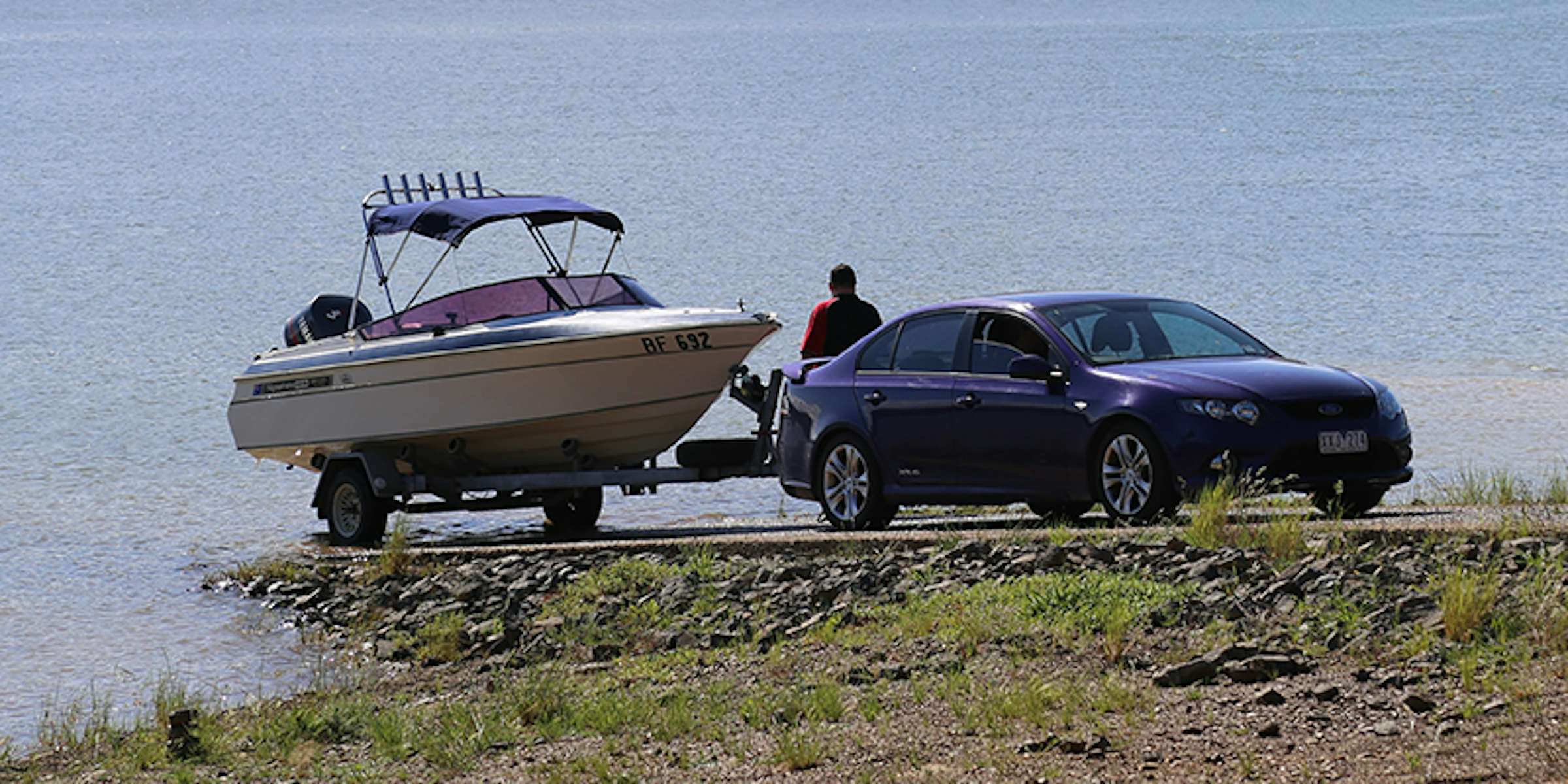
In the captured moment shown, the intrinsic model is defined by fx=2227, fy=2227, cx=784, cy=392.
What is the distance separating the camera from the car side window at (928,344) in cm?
1541

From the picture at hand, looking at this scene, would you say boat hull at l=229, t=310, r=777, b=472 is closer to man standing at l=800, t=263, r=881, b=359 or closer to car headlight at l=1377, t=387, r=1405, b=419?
man standing at l=800, t=263, r=881, b=359

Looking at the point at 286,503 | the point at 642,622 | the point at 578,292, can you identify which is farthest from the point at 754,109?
the point at 642,622

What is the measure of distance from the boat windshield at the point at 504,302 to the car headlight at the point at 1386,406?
772 centimetres

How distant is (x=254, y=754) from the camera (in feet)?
34.2

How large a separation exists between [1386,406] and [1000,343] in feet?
8.51

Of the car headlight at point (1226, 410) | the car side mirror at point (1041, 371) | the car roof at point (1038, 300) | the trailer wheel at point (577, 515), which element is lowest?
the trailer wheel at point (577, 515)

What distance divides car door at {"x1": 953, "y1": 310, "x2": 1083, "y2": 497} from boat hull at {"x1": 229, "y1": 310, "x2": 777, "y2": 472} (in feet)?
13.4

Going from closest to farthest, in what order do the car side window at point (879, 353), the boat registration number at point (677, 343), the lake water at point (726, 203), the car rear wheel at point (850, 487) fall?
the car rear wheel at point (850, 487) < the car side window at point (879, 353) < the boat registration number at point (677, 343) < the lake water at point (726, 203)

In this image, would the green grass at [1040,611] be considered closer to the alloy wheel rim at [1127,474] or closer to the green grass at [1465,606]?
the green grass at [1465,606]

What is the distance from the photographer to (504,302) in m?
19.5

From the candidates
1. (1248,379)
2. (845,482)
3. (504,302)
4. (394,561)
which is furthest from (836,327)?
(1248,379)

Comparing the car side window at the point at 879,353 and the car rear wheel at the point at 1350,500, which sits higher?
the car side window at the point at 879,353

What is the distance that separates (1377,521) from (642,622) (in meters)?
4.29

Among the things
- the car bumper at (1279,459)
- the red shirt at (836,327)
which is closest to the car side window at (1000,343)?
the car bumper at (1279,459)
